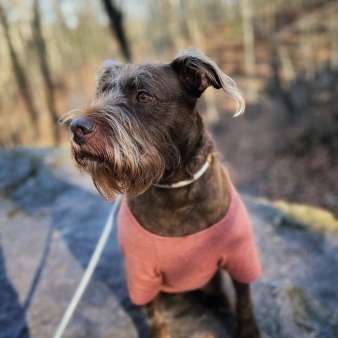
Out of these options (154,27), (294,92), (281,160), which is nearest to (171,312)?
(281,160)

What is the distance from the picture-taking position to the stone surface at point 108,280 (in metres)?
2.93

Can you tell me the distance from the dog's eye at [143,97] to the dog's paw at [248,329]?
6.59 ft

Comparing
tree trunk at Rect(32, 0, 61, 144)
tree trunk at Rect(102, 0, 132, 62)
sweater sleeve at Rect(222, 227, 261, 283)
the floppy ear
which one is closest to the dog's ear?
the floppy ear

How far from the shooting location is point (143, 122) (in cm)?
218

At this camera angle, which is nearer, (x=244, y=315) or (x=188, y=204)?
(x=188, y=204)

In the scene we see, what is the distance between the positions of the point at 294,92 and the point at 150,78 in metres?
15.1

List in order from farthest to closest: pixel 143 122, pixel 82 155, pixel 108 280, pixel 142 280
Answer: pixel 108 280 → pixel 142 280 → pixel 143 122 → pixel 82 155

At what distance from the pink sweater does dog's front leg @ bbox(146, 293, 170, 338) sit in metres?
0.21

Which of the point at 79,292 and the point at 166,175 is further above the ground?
the point at 166,175

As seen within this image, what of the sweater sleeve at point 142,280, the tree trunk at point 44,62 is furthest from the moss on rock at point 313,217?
the tree trunk at point 44,62

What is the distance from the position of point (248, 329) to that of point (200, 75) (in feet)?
6.96

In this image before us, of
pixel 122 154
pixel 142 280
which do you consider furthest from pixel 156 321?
pixel 122 154

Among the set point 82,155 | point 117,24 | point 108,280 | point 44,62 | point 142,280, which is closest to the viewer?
point 82,155

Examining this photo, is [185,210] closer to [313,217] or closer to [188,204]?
[188,204]
